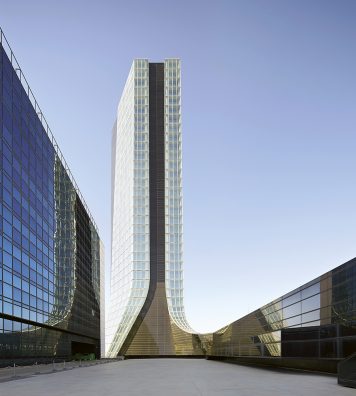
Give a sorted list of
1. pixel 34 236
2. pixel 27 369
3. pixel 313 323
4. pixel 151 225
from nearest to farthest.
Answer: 1. pixel 313 323
2. pixel 27 369
3. pixel 34 236
4. pixel 151 225

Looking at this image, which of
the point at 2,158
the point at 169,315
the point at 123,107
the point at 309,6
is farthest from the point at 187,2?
the point at 123,107

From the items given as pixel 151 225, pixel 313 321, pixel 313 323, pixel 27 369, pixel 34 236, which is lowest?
pixel 27 369

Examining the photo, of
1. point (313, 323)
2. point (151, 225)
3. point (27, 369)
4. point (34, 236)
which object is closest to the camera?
point (313, 323)

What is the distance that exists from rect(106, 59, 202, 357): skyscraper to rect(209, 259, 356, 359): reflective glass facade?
7525 centimetres

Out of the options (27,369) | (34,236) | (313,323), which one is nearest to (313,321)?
(313,323)

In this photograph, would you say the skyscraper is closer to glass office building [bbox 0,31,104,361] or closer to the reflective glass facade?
glass office building [bbox 0,31,104,361]

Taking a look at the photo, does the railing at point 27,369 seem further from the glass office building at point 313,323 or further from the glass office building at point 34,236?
the glass office building at point 313,323

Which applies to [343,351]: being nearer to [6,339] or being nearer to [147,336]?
[6,339]

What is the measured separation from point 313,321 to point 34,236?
32.7 metres

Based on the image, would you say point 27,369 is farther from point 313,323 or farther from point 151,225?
point 151,225

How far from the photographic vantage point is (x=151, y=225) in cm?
12475

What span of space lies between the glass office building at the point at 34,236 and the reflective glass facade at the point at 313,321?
20.0m

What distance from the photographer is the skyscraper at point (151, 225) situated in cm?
12206

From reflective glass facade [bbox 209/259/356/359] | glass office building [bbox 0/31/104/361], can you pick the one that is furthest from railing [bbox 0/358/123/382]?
reflective glass facade [bbox 209/259/356/359]
